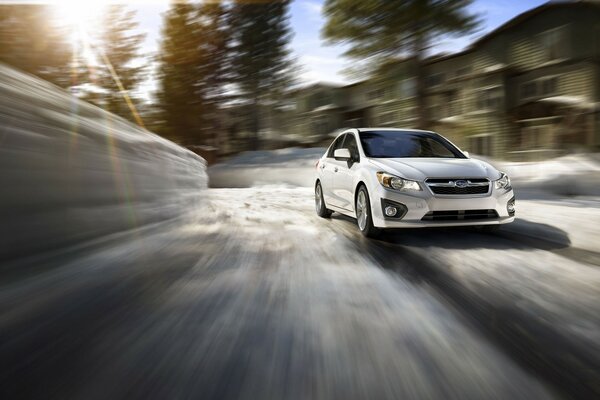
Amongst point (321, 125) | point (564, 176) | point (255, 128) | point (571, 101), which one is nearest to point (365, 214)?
point (564, 176)

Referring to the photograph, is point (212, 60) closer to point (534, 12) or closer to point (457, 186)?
point (534, 12)

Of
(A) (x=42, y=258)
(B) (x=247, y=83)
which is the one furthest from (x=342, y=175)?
(B) (x=247, y=83)

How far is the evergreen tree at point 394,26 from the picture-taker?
18.4 meters

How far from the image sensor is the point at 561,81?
29.6 metres

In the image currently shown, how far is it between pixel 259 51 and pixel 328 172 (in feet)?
118

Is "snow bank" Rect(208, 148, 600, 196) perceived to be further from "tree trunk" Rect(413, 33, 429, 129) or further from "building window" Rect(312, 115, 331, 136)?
"building window" Rect(312, 115, 331, 136)

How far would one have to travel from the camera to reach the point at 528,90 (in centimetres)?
3166

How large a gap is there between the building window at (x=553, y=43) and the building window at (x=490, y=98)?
3.39m

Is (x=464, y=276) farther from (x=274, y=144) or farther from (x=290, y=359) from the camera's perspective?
(x=274, y=144)

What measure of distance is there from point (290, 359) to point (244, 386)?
364 millimetres

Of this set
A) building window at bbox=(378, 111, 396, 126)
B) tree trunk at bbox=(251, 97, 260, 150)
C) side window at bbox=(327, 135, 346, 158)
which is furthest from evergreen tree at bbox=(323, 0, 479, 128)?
tree trunk at bbox=(251, 97, 260, 150)

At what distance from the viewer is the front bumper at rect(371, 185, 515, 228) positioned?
21.0 ft

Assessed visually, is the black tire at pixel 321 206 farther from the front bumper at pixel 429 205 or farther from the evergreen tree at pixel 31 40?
the evergreen tree at pixel 31 40

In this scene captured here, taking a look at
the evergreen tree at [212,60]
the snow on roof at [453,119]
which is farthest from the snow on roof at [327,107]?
the snow on roof at [453,119]
